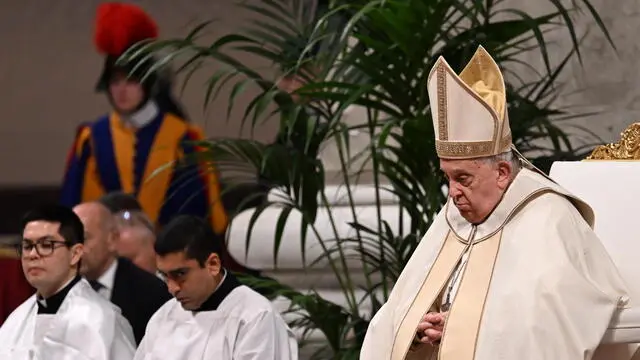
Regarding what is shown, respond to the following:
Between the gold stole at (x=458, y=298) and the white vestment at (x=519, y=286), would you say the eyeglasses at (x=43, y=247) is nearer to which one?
the white vestment at (x=519, y=286)

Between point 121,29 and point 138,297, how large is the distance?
9.90 feet

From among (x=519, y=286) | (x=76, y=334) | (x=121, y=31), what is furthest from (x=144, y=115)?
(x=519, y=286)

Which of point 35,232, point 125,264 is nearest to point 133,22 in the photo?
point 125,264

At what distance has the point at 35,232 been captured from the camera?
6.46 m

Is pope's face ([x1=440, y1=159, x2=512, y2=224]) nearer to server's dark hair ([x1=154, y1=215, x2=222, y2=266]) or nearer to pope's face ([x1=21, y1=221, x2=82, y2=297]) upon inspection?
server's dark hair ([x1=154, y1=215, x2=222, y2=266])

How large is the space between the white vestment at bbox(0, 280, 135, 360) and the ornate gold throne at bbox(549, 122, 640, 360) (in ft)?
5.74

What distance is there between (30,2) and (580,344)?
816 centimetres

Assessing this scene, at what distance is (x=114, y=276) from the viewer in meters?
7.13

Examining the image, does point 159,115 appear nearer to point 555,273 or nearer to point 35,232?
point 35,232

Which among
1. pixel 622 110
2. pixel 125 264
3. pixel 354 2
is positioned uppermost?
pixel 354 2

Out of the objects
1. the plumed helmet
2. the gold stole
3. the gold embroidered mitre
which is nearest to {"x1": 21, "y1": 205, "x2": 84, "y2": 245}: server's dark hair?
Answer: the gold stole

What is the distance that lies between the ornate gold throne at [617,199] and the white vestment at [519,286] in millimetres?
214

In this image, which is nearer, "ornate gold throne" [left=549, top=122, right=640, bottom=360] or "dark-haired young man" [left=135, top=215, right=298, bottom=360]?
"ornate gold throne" [left=549, top=122, right=640, bottom=360]

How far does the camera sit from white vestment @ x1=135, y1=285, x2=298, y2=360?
19.9 ft
